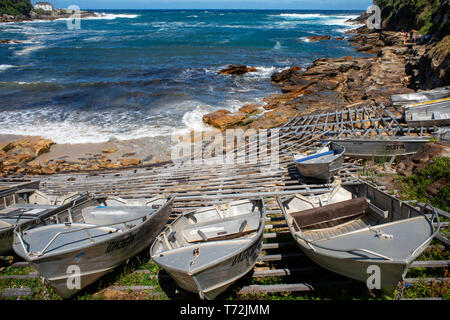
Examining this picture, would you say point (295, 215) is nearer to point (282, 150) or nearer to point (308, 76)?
point (282, 150)

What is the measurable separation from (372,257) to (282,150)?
9.40m

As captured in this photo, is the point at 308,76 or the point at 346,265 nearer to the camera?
the point at 346,265

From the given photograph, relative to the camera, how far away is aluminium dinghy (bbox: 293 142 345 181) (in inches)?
369

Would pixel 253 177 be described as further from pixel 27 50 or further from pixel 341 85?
pixel 27 50

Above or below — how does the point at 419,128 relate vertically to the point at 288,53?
below

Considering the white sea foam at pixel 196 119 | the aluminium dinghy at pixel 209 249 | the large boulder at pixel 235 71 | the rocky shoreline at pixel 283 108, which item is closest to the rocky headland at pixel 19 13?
the large boulder at pixel 235 71

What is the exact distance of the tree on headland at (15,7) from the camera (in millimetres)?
118688

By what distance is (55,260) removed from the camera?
5.46m

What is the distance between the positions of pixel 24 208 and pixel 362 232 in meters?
9.34

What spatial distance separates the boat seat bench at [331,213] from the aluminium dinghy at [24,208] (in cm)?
605

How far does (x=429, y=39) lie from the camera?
110 feet

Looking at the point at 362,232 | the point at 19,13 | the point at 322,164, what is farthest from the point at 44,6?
the point at 362,232

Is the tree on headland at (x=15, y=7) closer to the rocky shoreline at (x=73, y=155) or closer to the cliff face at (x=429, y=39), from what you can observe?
the rocky shoreline at (x=73, y=155)
